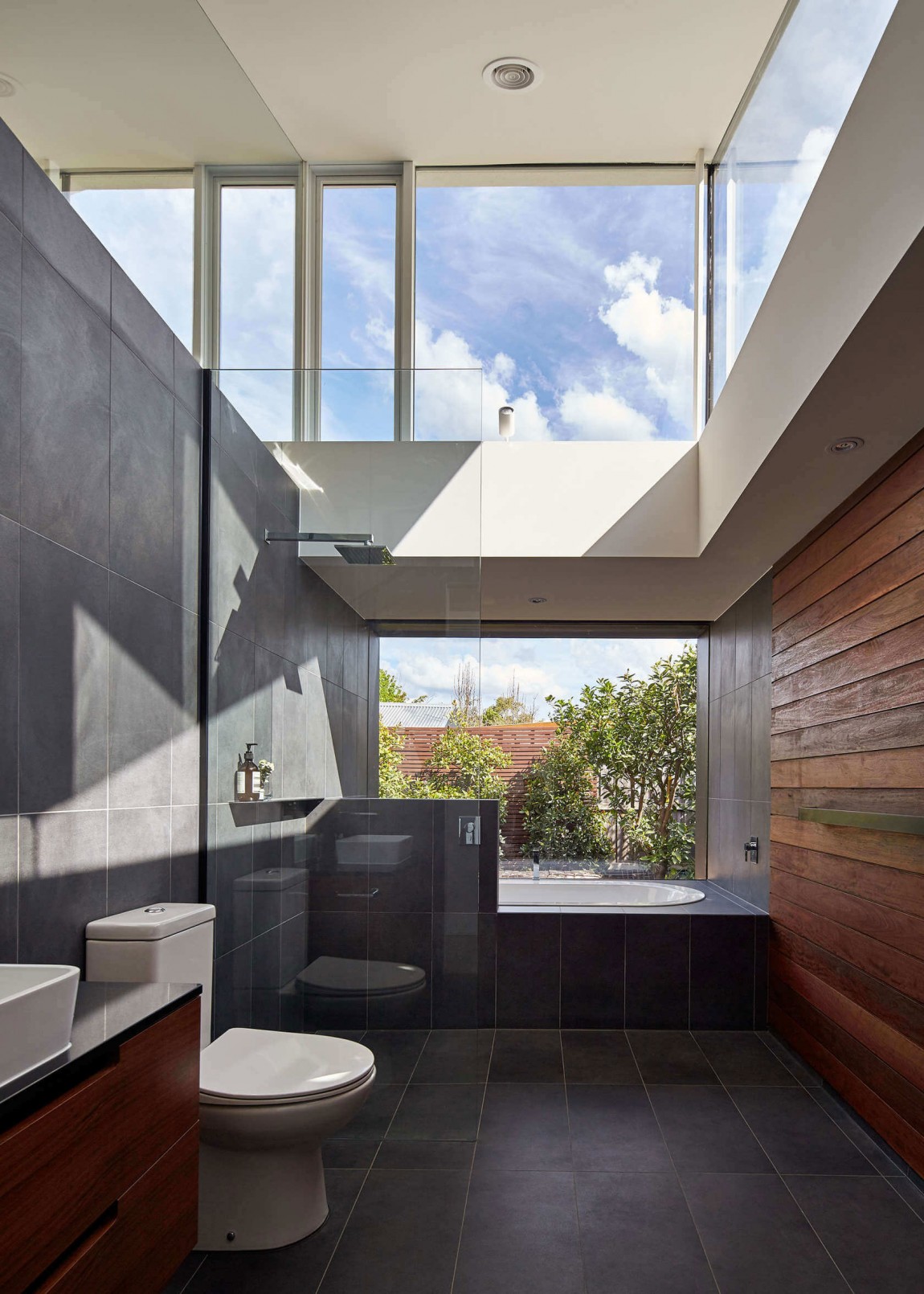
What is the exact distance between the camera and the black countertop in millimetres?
1254

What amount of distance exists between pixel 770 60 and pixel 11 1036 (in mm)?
3783

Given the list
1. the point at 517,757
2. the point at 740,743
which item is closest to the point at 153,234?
the point at 740,743

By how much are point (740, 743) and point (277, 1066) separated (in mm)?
3321

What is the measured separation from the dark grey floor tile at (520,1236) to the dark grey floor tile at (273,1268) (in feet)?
1.07

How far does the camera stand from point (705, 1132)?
3.22 metres

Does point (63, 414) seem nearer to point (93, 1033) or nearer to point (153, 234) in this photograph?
point (153, 234)

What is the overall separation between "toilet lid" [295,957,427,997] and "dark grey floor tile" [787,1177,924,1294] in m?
1.29

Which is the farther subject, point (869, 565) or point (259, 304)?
point (259, 304)

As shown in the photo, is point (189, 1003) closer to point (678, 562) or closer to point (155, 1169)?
point (155, 1169)

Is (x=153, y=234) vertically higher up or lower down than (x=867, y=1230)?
higher up

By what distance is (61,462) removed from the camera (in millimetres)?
2047

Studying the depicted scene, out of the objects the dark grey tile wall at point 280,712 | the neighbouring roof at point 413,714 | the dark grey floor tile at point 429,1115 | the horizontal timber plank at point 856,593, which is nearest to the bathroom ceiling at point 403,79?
the dark grey tile wall at point 280,712

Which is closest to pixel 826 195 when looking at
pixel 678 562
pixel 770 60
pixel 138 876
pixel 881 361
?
pixel 881 361

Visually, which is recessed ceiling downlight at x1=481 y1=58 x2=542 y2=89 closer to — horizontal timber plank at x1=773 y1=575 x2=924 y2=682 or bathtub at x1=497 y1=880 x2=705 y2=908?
horizontal timber plank at x1=773 y1=575 x2=924 y2=682
